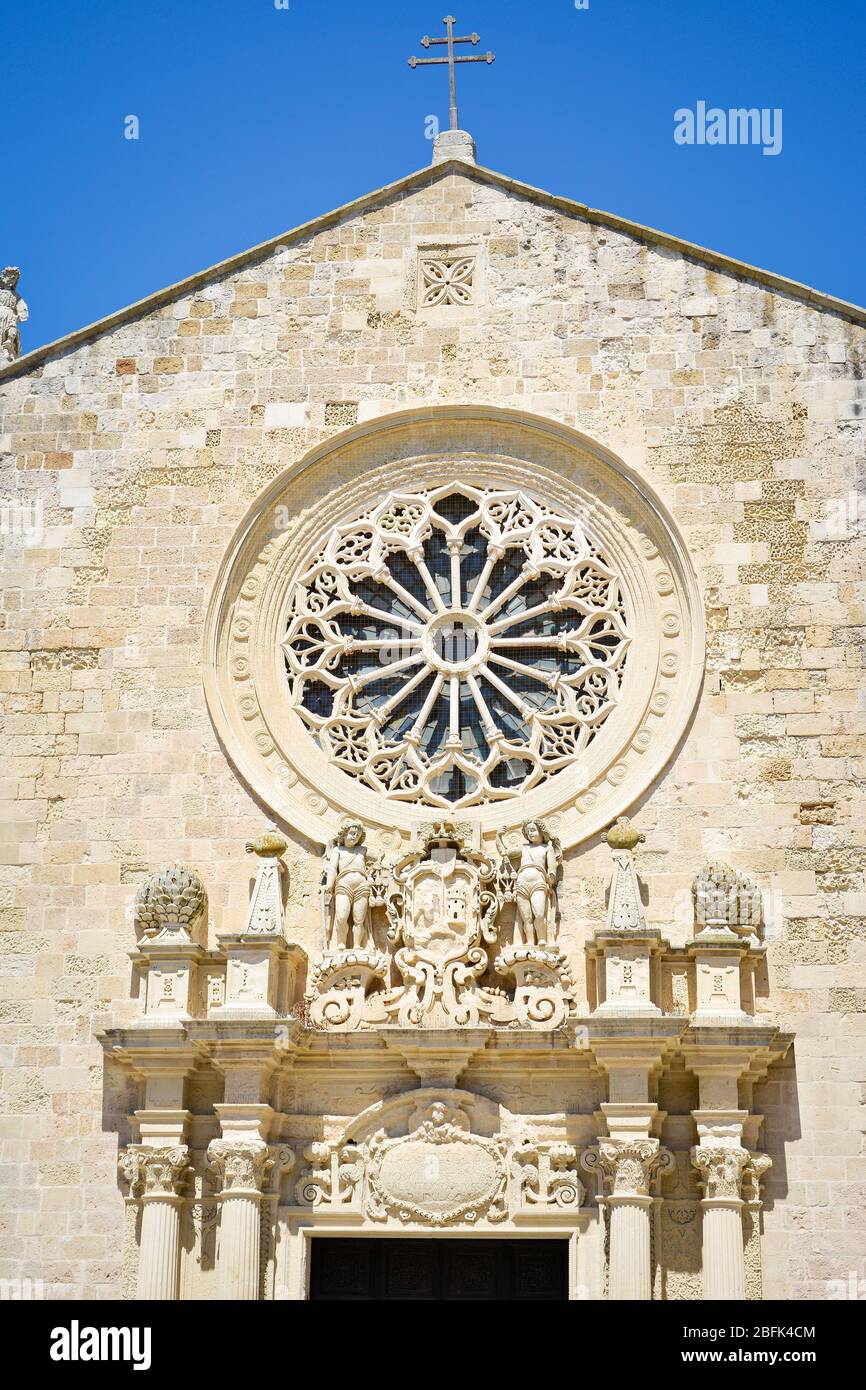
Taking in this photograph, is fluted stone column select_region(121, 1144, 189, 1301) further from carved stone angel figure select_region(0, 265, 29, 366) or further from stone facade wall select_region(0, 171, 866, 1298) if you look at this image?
carved stone angel figure select_region(0, 265, 29, 366)

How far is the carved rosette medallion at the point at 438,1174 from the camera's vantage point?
12.6 meters

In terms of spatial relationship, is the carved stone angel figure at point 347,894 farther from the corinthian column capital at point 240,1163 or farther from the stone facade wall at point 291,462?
the corinthian column capital at point 240,1163

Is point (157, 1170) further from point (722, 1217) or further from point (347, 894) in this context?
point (722, 1217)

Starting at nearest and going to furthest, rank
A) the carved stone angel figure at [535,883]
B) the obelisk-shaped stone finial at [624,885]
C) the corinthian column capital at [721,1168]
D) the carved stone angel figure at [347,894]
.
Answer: the corinthian column capital at [721,1168]
the obelisk-shaped stone finial at [624,885]
the carved stone angel figure at [535,883]
the carved stone angel figure at [347,894]

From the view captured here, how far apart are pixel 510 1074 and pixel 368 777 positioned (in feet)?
7.92

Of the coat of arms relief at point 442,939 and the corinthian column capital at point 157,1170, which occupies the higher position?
the coat of arms relief at point 442,939

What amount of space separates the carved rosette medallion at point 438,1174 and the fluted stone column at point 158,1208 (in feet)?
4.06

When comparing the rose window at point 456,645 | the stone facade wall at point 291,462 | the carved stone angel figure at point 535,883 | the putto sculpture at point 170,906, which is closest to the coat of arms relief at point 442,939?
the carved stone angel figure at point 535,883

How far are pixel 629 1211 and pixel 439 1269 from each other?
1.43 m
